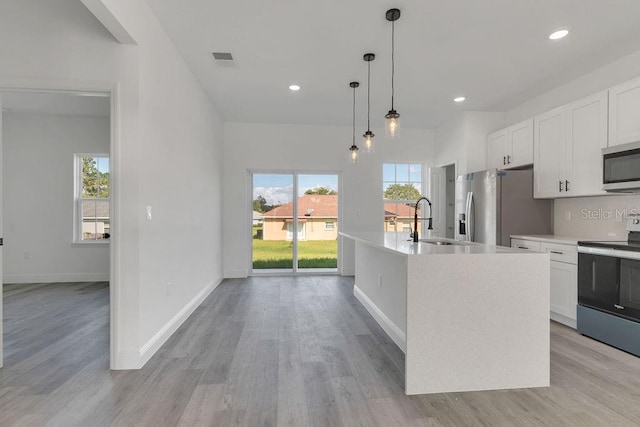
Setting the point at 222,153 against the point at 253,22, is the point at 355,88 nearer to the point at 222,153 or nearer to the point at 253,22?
the point at 253,22

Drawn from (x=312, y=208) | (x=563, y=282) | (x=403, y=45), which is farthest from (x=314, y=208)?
(x=563, y=282)

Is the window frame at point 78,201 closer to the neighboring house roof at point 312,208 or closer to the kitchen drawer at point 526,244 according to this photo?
the neighboring house roof at point 312,208

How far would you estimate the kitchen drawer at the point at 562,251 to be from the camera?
3301mm

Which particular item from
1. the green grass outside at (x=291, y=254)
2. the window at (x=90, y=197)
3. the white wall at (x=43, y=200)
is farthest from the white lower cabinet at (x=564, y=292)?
the window at (x=90, y=197)

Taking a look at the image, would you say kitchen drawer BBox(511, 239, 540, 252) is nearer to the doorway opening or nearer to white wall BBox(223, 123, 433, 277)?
white wall BBox(223, 123, 433, 277)

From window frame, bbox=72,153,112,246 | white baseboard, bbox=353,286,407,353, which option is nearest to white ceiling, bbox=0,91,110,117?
window frame, bbox=72,153,112,246

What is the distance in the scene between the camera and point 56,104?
4.93 meters

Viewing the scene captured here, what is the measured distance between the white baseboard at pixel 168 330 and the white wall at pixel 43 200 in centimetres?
253

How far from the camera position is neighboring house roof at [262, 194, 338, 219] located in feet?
20.2

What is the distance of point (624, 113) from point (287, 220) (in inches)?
188

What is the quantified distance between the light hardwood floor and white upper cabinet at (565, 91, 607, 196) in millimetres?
1538

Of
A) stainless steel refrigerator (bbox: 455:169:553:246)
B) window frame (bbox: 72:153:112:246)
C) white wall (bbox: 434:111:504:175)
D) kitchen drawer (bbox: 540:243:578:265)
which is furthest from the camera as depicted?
window frame (bbox: 72:153:112:246)

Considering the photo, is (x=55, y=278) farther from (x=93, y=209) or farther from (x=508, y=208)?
(x=508, y=208)

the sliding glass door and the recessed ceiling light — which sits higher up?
the recessed ceiling light
